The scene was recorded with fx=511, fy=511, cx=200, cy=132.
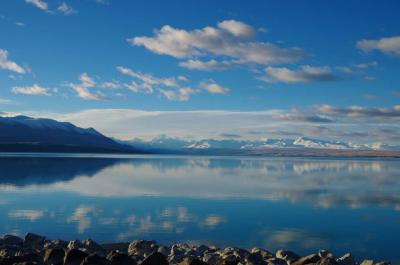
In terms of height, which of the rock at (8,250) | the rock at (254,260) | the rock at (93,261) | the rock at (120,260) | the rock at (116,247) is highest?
the rock at (93,261)

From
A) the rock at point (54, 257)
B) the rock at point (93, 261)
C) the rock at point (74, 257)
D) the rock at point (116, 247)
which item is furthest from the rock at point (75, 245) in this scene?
the rock at point (93, 261)

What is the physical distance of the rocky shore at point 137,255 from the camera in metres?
12.1

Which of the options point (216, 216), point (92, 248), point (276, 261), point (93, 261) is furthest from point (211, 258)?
point (216, 216)

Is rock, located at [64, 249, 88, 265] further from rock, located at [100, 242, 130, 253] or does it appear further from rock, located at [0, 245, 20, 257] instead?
rock, located at [100, 242, 130, 253]

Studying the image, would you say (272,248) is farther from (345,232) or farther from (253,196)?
(253,196)

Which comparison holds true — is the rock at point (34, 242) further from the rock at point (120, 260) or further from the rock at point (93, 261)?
the rock at point (93, 261)

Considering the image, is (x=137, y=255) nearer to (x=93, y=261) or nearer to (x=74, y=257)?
(x=74, y=257)

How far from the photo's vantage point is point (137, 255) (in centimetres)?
1465

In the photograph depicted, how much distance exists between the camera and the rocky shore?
12094 millimetres

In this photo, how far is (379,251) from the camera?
17359mm

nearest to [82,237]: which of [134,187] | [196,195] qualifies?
[196,195]

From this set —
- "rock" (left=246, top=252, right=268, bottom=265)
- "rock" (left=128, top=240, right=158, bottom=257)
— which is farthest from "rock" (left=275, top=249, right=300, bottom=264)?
"rock" (left=128, top=240, right=158, bottom=257)

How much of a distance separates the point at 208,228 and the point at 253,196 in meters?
12.3

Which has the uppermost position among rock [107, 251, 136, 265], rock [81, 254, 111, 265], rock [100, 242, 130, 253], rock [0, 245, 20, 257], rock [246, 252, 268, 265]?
rock [81, 254, 111, 265]
